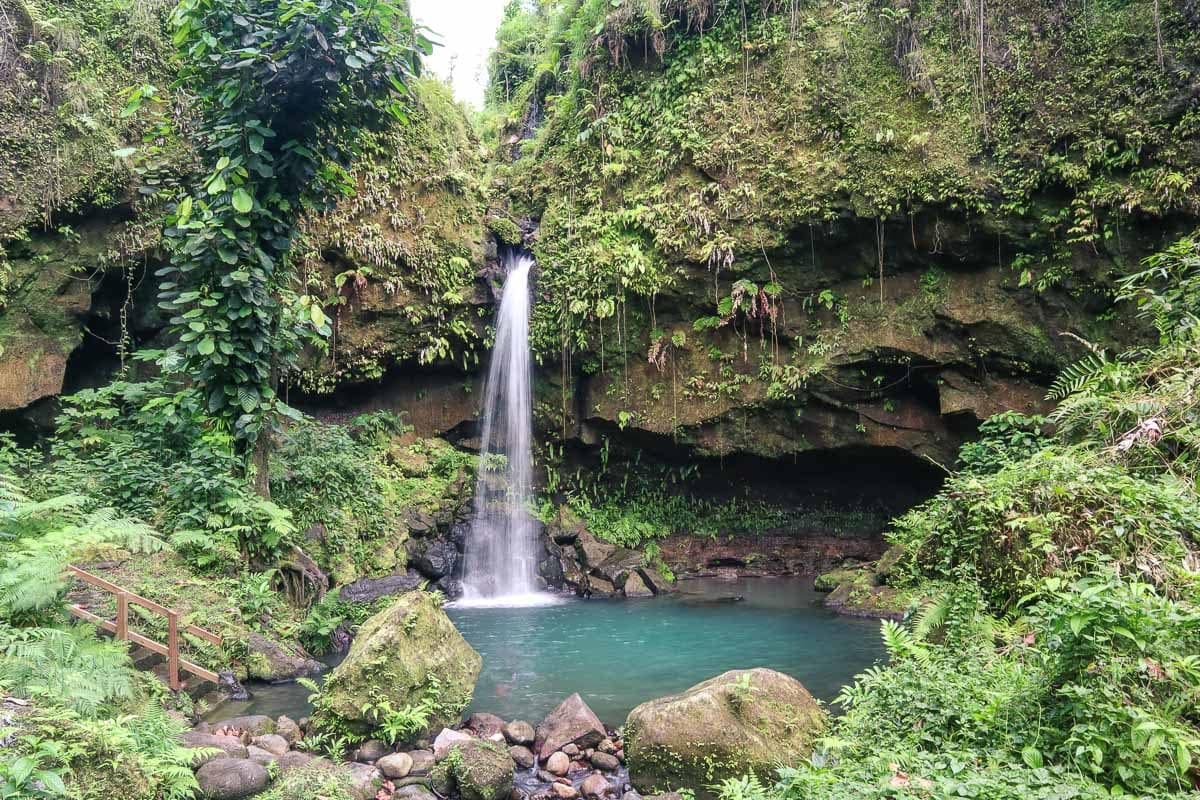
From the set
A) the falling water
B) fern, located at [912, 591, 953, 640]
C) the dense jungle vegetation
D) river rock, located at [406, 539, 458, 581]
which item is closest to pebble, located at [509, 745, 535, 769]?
the dense jungle vegetation

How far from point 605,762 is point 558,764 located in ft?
1.17

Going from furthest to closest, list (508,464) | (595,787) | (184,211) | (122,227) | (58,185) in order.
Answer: (508,464) → (122,227) → (58,185) → (184,211) → (595,787)

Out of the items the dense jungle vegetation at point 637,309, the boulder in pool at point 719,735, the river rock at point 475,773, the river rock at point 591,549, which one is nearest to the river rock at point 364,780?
the dense jungle vegetation at point 637,309

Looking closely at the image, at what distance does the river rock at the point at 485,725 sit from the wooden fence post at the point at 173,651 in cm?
238

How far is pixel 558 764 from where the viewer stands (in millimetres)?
5336

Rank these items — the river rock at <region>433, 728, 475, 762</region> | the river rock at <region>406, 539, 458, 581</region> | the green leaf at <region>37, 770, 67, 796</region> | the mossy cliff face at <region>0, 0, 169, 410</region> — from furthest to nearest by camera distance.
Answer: the river rock at <region>406, 539, 458, 581</region> < the mossy cliff face at <region>0, 0, 169, 410</region> < the river rock at <region>433, 728, 475, 762</region> < the green leaf at <region>37, 770, 67, 796</region>

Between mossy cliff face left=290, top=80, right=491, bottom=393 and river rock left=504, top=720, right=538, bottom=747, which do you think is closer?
river rock left=504, top=720, right=538, bottom=747

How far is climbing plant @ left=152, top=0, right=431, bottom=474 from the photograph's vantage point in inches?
301

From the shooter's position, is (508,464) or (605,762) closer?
(605,762)

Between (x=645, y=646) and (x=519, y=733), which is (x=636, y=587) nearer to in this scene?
(x=645, y=646)

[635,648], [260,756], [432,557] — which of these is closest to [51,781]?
[260,756]

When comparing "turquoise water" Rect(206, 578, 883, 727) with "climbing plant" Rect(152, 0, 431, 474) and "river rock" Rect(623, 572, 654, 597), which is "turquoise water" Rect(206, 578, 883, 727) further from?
"climbing plant" Rect(152, 0, 431, 474)

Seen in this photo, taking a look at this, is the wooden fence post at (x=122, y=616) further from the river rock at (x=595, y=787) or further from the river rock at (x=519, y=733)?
the river rock at (x=595, y=787)

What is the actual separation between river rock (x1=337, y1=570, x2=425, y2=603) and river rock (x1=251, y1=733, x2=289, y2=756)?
3.87 meters
